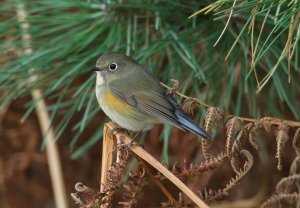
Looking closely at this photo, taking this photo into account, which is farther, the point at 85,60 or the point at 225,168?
the point at 225,168

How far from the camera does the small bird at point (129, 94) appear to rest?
7.39ft

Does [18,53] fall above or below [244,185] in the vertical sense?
above

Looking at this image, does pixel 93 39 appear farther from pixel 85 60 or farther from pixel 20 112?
pixel 20 112

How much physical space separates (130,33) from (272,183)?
47.1 inches

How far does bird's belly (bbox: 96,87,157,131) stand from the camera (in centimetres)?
235

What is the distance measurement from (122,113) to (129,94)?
0.08 meters

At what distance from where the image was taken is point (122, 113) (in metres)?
2.41

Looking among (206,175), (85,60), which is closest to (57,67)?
(85,60)

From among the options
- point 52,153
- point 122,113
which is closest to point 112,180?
point 122,113

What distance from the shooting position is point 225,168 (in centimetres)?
308

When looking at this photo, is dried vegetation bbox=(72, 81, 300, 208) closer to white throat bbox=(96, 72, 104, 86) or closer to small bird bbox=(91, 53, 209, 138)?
small bird bbox=(91, 53, 209, 138)

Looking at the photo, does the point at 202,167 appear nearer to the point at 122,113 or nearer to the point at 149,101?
the point at 149,101

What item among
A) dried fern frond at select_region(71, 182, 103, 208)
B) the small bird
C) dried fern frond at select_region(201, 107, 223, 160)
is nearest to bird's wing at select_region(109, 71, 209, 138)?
the small bird

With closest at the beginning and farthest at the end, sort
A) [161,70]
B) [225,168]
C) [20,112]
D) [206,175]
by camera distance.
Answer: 1. [161,70]
2. [206,175]
3. [225,168]
4. [20,112]
